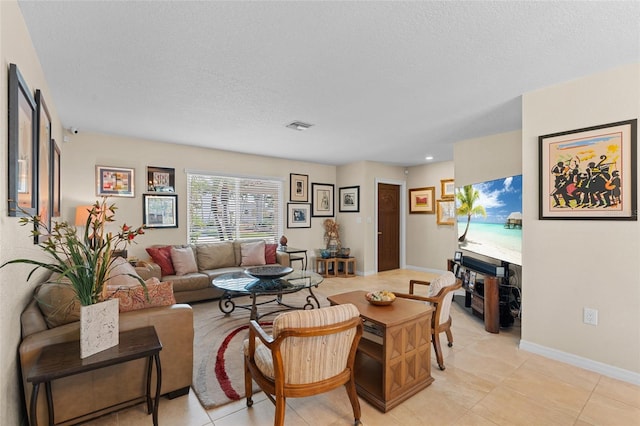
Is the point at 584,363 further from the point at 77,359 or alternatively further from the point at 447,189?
the point at 447,189

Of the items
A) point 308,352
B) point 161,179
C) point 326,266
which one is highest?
point 161,179

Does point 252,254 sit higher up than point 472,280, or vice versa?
point 252,254

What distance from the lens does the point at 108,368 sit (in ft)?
5.99

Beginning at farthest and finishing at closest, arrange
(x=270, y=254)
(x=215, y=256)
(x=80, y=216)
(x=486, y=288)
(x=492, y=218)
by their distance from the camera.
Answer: (x=270, y=254), (x=215, y=256), (x=80, y=216), (x=492, y=218), (x=486, y=288)

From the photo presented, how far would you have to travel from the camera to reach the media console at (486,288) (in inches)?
127

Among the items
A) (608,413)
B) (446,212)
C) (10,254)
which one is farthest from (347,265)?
(10,254)

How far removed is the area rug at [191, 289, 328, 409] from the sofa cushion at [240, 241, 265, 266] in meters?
0.72

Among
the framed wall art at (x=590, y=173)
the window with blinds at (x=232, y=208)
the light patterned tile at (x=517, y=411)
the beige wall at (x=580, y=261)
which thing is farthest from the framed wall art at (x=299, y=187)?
the light patterned tile at (x=517, y=411)

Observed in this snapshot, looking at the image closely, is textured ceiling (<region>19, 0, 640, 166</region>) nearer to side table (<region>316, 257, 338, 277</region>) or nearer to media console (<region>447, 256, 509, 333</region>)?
media console (<region>447, 256, 509, 333</region>)

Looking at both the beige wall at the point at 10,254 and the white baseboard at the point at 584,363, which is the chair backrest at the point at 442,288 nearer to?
the white baseboard at the point at 584,363

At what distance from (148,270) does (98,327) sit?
237 centimetres

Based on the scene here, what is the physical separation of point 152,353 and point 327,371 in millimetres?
988

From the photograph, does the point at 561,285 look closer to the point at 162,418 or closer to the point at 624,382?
the point at 624,382

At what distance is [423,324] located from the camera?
2139 mm
